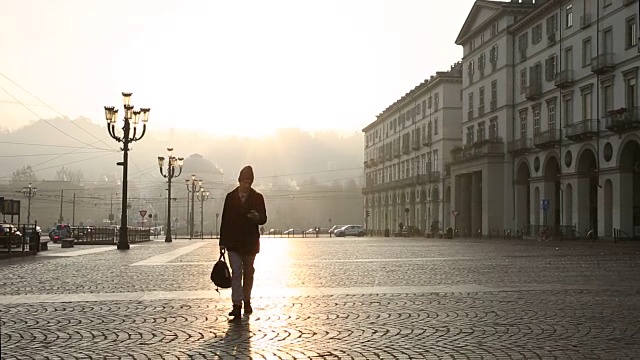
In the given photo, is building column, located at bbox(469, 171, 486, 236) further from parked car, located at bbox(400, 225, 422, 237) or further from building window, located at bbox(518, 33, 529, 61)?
parked car, located at bbox(400, 225, 422, 237)

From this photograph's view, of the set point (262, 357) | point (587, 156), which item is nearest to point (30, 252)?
point (262, 357)

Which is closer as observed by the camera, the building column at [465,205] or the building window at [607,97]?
the building window at [607,97]

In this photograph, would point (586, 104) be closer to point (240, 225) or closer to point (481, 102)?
point (481, 102)

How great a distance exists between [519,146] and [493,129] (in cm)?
631

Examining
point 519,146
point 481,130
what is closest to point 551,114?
point 519,146

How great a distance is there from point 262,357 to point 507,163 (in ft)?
→ 184

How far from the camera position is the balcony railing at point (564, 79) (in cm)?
4859

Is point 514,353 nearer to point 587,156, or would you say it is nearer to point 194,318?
point 194,318

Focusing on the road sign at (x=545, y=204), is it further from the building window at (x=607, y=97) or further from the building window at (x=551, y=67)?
the building window at (x=551, y=67)

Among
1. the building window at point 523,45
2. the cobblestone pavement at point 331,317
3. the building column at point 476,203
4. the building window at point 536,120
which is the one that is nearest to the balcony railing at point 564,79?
the building window at point 536,120

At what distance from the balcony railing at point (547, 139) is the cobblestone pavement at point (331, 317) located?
3674cm

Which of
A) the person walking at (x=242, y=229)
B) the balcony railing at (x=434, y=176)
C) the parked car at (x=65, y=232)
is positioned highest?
the balcony railing at (x=434, y=176)

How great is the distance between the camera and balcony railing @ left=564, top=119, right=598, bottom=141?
45125mm

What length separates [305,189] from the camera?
156625mm
